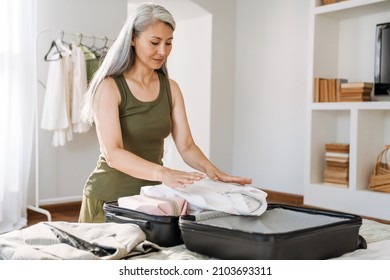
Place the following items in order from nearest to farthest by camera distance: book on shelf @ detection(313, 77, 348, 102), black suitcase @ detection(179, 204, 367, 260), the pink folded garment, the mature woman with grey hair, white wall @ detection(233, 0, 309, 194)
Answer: black suitcase @ detection(179, 204, 367, 260)
the pink folded garment
the mature woman with grey hair
book on shelf @ detection(313, 77, 348, 102)
white wall @ detection(233, 0, 309, 194)

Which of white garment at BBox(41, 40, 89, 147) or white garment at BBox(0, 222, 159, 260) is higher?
white garment at BBox(41, 40, 89, 147)

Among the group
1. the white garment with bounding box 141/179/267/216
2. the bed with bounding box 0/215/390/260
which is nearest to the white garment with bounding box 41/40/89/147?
the white garment with bounding box 141/179/267/216

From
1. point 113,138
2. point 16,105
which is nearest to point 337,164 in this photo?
Answer: point 16,105

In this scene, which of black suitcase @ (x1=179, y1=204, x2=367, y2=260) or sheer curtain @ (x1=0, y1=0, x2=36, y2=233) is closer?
black suitcase @ (x1=179, y1=204, x2=367, y2=260)

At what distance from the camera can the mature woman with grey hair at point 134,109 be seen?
1.40 m

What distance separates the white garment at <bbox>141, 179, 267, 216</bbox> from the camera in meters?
0.95

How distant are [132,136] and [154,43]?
0.28 meters

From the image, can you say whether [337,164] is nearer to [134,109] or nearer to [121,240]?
[134,109]

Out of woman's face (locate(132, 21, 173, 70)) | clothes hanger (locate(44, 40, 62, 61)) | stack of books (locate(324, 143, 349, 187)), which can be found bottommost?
stack of books (locate(324, 143, 349, 187))

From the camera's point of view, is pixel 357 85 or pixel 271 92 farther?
pixel 271 92

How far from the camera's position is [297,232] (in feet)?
2.56

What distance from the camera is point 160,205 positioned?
0.99 meters

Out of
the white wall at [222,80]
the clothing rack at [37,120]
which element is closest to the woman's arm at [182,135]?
the clothing rack at [37,120]

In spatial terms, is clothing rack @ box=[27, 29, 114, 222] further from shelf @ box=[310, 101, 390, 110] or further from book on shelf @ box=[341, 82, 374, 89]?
book on shelf @ box=[341, 82, 374, 89]
